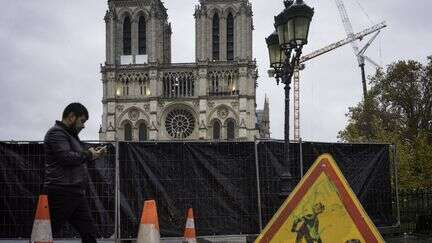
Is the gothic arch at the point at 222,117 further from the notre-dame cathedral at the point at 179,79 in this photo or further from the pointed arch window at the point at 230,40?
the pointed arch window at the point at 230,40

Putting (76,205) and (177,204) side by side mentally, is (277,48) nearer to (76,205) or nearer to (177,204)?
(177,204)

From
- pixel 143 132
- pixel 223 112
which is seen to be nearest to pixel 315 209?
pixel 223 112

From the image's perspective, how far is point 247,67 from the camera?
216 ft

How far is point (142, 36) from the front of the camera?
229ft

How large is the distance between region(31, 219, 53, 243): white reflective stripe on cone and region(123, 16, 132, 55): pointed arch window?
64.8 metres

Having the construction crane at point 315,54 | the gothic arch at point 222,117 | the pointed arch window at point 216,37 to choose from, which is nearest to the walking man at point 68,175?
the gothic arch at point 222,117

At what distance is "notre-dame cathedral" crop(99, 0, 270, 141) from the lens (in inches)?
2574

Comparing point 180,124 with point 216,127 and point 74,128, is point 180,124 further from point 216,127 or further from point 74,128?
point 74,128

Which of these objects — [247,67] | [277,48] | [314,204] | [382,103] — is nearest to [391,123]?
[382,103]

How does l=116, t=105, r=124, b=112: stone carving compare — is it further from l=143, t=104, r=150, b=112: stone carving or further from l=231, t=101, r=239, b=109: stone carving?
l=231, t=101, r=239, b=109: stone carving

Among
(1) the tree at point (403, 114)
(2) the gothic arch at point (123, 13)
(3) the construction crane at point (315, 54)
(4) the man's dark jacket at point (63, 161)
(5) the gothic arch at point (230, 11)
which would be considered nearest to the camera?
(4) the man's dark jacket at point (63, 161)

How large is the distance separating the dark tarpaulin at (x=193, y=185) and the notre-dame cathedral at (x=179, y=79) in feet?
178

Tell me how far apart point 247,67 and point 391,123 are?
3884cm

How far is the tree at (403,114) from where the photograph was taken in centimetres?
2464
